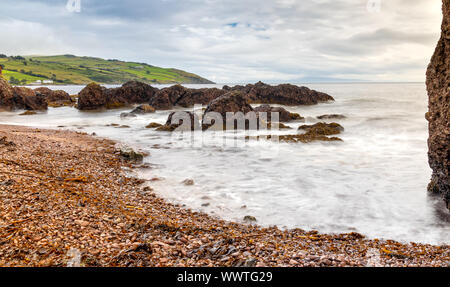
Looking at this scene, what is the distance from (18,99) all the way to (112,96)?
8.61 m

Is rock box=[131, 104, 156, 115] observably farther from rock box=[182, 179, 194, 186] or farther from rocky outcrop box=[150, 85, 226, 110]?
rock box=[182, 179, 194, 186]

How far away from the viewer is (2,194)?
4145mm

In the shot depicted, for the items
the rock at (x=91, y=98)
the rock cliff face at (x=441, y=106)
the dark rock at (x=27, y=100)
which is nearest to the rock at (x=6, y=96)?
the dark rock at (x=27, y=100)

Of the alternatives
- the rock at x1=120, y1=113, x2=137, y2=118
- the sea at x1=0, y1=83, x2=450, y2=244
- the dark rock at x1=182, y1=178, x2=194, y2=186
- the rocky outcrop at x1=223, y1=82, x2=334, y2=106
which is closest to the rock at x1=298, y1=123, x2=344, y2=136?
the sea at x1=0, y1=83, x2=450, y2=244

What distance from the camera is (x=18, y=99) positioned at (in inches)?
1005

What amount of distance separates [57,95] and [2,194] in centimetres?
3765

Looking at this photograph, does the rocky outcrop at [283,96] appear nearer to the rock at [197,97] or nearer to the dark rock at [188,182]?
the rock at [197,97]

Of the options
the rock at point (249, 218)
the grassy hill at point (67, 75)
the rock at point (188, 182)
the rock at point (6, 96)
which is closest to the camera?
the rock at point (249, 218)

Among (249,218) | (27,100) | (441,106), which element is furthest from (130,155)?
(27,100)

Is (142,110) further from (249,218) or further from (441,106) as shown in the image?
(441,106)

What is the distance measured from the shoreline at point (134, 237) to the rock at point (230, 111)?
11.8 m

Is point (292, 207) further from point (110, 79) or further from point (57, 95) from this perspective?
point (110, 79)

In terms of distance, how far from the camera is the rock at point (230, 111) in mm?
17266

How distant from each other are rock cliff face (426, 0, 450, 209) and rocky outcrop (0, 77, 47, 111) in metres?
30.0
